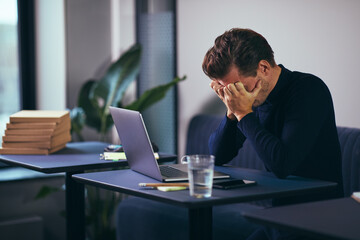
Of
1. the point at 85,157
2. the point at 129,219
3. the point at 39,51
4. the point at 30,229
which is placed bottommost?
the point at 30,229

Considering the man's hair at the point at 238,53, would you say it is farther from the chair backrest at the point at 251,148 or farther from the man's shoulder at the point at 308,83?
the chair backrest at the point at 251,148

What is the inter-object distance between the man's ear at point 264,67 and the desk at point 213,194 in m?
0.36

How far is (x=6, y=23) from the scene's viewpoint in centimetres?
367

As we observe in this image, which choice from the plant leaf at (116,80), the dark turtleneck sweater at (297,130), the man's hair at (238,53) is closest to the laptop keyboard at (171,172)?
the dark turtleneck sweater at (297,130)

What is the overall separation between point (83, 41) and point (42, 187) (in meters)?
1.07

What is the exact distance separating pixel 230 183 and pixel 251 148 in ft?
3.91

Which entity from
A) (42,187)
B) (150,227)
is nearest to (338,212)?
(150,227)

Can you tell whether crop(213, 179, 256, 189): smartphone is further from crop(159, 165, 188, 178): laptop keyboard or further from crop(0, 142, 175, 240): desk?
crop(0, 142, 175, 240): desk

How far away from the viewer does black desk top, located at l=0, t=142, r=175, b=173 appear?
210 cm

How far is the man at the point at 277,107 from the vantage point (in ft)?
5.56

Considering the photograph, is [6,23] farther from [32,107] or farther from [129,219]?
[129,219]

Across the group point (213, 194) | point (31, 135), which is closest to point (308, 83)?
point (213, 194)

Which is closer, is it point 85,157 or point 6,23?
point 85,157

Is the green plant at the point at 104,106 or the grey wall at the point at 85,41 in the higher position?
the grey wall at the point at 85,41
